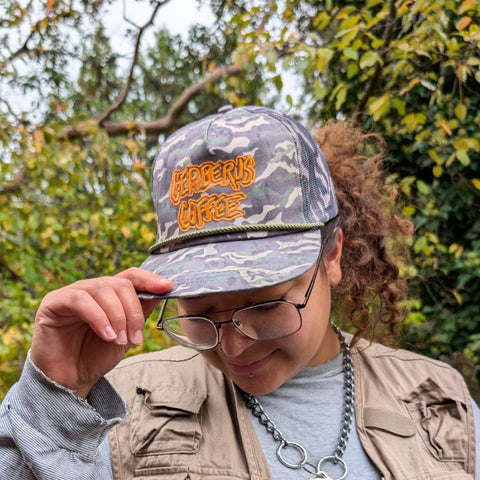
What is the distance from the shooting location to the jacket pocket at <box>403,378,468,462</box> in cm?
146

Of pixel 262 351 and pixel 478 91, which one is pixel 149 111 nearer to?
pixel 478 91

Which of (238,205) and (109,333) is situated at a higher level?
(238,205)

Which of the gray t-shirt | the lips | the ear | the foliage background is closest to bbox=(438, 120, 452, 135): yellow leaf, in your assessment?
the foliage background

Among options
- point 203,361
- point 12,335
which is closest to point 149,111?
point 12,335

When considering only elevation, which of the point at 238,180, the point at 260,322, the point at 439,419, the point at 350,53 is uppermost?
the point at 350,53

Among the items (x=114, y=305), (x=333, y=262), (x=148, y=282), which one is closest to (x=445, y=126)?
(x=333, y=262)

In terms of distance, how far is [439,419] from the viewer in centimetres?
153

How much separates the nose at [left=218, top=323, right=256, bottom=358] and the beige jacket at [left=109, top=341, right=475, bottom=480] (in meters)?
0.24

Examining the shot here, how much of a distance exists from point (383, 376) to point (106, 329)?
0.92m

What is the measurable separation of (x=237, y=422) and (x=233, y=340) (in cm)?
28

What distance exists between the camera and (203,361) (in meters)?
1.59

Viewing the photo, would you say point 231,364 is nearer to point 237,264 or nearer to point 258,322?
point 258,322

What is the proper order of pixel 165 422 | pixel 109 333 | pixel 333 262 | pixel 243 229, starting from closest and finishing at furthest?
pixel 109 333
pixel 243 229
pixel 165 422
pixel 333 262

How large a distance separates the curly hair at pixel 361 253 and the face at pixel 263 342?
1.30 feet
